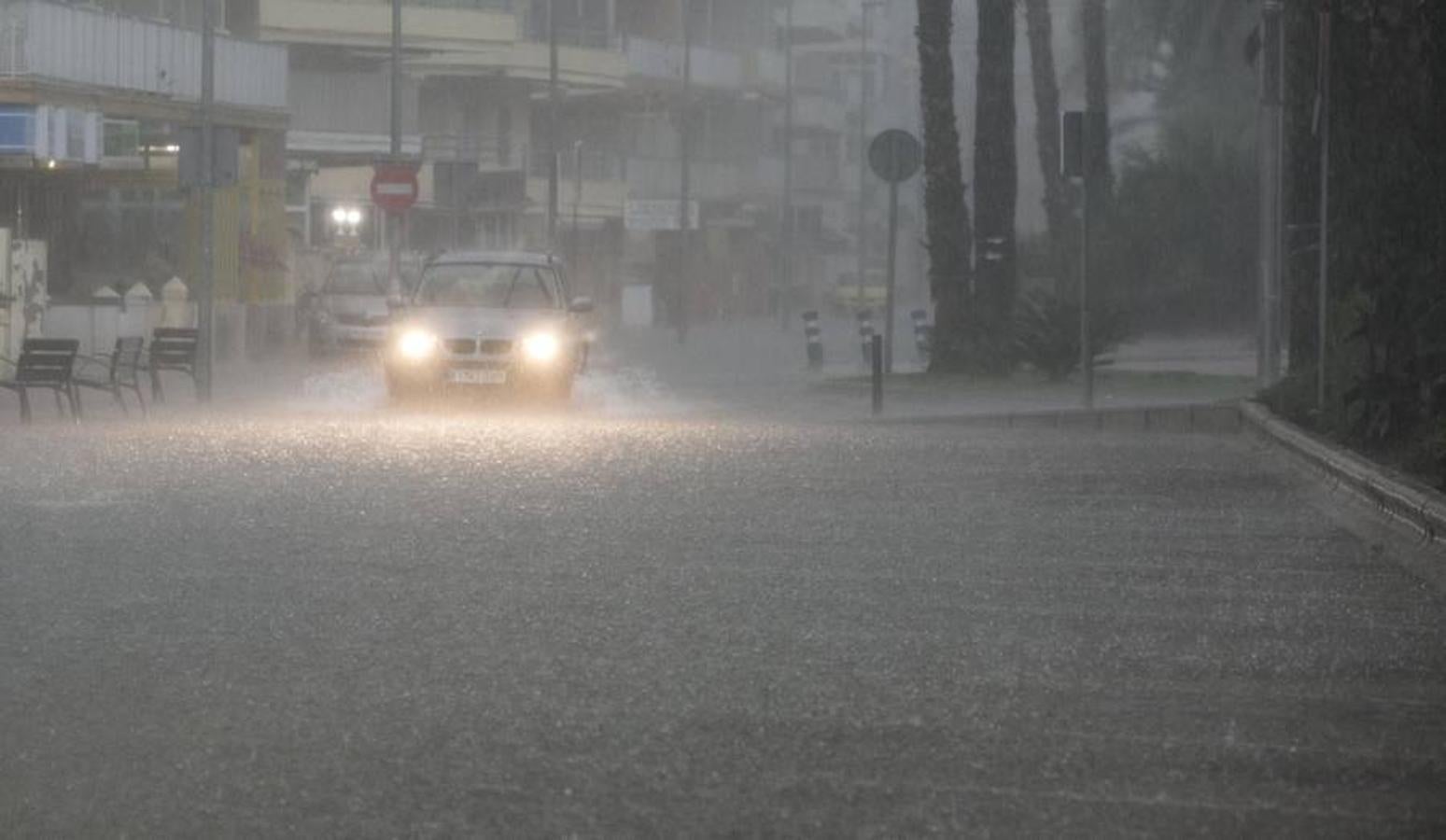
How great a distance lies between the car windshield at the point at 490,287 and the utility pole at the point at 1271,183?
7.70 m

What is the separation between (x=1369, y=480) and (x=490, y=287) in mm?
A: 16622

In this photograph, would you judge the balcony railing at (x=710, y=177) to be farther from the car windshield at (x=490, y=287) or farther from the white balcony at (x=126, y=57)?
the car windshield at (x=490, y=287)

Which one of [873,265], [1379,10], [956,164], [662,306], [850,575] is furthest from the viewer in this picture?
[873,265]

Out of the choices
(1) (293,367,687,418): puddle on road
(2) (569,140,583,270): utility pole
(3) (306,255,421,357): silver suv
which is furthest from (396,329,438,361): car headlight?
(2) (569,140,583,270): utility pole

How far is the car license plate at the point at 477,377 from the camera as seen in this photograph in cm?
3170

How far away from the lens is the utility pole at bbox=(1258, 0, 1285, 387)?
31391mm

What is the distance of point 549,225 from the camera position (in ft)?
204

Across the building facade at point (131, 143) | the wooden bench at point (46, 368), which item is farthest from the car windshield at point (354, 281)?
the wooden bench at point (46, 368)

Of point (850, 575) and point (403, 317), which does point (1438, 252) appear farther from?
Answer: point (403, 317)

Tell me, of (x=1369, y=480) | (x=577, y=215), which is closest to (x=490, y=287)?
(x=1369, y=480)

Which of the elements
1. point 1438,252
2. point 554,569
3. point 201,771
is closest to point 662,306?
point 1438,252

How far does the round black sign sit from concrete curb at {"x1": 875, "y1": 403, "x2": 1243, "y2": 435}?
4.88 m

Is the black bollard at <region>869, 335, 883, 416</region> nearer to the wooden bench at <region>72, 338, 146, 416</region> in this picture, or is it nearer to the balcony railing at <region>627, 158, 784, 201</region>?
the wooden bench at <region>72, 338, 146, 416</region>

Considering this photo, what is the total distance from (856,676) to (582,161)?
249 ft
